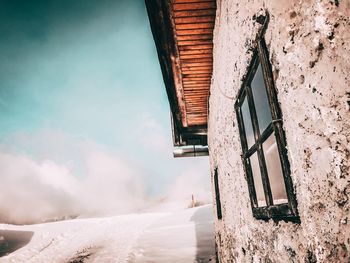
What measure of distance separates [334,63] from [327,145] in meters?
0.29

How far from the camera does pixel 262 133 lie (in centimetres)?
167

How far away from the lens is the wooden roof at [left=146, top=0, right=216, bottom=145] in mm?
2787

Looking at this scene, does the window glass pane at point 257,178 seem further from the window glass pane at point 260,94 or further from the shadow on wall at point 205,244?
the shadow on wall at point 205,244

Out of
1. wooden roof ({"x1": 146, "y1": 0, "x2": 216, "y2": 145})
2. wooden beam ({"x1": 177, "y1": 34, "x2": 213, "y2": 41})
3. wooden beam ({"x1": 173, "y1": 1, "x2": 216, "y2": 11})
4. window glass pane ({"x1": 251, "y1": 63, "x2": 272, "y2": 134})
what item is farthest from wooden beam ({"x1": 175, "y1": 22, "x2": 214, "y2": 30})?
window glass pane ({"x1": 251, "y1": 63, "x2": 272, "y2": 134})

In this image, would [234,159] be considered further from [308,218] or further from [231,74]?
[308,218]

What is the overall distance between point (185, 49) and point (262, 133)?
2185 mm

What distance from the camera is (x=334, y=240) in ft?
3.03

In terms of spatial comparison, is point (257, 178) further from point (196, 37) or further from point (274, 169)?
point (274, 169)

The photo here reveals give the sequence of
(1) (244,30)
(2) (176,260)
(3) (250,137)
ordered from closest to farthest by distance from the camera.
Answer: (1) (244,30) < (3) (250,137) < (2) (176,260)

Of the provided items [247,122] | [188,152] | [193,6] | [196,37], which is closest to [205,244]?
[188,152]

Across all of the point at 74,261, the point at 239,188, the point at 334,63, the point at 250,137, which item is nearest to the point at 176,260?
the point at 74,261

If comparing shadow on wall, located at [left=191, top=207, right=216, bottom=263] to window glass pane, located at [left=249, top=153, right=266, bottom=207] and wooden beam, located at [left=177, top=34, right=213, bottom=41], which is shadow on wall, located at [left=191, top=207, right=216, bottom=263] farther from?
wooden beam, located at [left=177, top=34, right=213, bottom=41]

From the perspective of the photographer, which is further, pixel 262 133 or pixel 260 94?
pixel 260 94

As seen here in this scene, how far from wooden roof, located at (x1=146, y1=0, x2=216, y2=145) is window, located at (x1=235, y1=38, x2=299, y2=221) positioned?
4.25 ft
